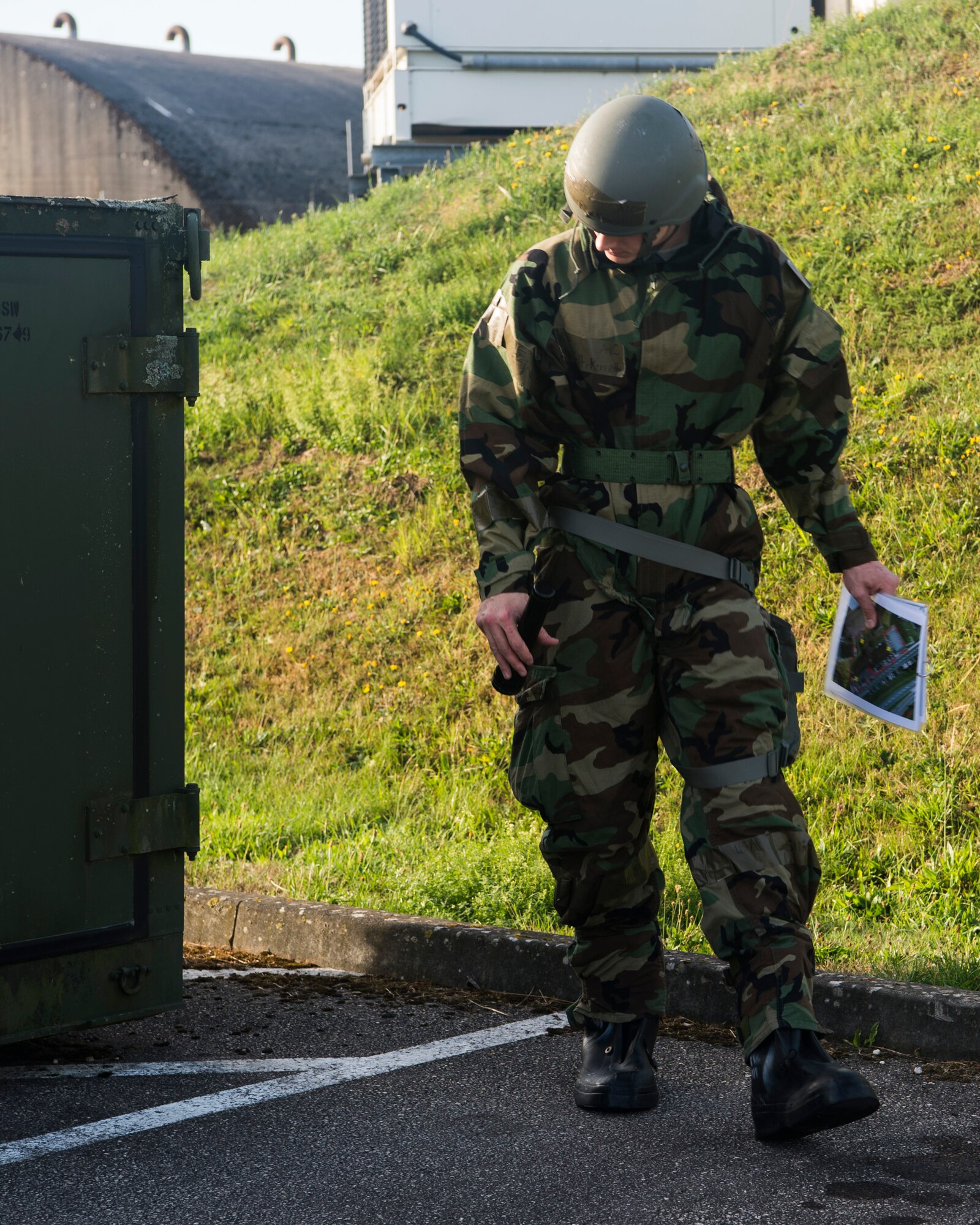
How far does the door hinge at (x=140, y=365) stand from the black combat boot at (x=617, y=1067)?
1.62m

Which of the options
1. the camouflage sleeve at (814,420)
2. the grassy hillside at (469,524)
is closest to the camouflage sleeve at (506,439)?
the camouflage sleeve at (814,420)

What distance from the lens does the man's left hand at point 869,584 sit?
3031 millimetres

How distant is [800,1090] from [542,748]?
819 mm

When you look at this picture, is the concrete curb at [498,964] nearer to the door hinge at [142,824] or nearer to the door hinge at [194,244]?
the door hinge at [142,824]

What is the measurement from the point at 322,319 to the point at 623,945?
7598 millimetres

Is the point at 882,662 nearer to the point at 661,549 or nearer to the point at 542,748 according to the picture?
the point at 661,549

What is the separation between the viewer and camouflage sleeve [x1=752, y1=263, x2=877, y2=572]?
9.84 ft

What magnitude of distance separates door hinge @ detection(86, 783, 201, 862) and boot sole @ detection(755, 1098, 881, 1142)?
54.9 inches

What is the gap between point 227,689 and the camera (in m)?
6.82

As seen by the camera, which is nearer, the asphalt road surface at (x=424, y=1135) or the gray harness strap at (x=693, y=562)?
the asphalt road surface at (x=424, y=1135)

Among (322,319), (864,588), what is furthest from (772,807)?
(322,319)

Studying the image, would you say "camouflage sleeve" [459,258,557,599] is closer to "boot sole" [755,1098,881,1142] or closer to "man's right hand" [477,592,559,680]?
"man's right hand" [477,592,559,680]

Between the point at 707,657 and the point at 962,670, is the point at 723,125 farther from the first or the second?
the point at 707,657

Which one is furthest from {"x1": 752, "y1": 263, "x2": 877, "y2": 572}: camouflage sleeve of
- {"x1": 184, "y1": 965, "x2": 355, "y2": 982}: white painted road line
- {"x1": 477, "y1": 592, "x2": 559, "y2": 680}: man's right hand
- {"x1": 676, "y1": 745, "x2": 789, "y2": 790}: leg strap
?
{"x1": 184, "y1": 965, "x2": 355, "y2": 982}: white painted road line
